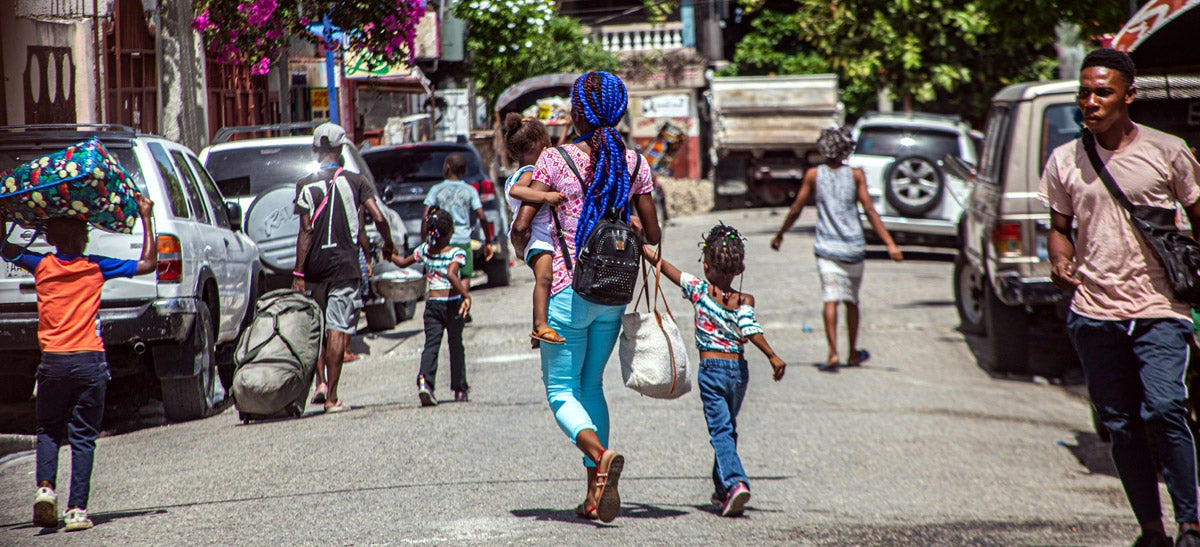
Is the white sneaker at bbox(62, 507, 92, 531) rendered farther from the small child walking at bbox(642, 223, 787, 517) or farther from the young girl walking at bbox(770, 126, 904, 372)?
the young girl walking at bbox(770, 126, 904, 372)

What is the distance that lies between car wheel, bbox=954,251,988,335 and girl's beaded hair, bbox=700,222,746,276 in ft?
21.2

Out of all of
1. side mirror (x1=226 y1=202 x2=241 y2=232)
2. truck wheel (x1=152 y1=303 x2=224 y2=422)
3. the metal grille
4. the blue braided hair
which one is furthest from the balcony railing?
the blue braided hair

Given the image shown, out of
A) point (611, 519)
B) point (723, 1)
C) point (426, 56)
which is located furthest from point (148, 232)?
point (723, 1)

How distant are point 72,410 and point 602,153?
244 centimetres

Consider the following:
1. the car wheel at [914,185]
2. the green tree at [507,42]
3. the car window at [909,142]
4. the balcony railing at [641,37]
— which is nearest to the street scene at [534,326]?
the car wheel at [914,185]

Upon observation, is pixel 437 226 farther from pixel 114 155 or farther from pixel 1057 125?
pixel 1057 125

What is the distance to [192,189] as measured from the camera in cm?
895

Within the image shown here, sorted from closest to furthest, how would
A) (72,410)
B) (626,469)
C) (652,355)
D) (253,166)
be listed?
(652,355) < (72,410) < (626,469) < (253,166)

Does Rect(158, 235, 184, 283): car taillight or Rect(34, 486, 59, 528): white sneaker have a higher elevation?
Rect(158, 235, 184, 283): car taillight

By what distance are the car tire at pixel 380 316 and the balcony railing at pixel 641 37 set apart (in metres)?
27.6

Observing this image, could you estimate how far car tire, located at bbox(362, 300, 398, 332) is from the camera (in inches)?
431

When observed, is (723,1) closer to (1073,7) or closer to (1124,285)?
(1073,7)

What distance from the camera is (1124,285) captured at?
5.19 meters

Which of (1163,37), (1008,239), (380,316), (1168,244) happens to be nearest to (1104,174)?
(1168,244)
